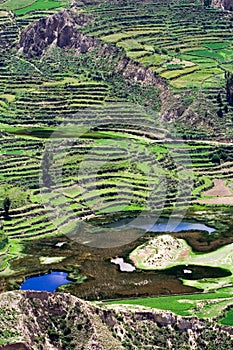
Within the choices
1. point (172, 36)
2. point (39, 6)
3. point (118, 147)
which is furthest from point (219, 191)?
point (39, 6)

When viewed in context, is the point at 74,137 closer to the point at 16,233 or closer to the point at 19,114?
the point at 19,114


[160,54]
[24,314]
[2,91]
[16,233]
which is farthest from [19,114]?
[24,314]

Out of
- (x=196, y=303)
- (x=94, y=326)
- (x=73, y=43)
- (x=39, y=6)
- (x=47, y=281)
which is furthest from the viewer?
(x=39, y=6)

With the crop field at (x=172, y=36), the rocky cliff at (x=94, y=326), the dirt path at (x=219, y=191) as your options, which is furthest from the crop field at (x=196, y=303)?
the crop field at (x=172, y=36)

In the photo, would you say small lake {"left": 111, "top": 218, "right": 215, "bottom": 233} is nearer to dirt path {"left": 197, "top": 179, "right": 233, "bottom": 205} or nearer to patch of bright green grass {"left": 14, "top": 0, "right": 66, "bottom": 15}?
dirt path {"left": 197, "top": 179, "right": 233, "bottom": 205}

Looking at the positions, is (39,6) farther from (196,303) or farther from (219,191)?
(196,303)

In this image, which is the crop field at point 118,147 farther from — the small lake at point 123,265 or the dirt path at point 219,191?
the small lake at point 123,265
